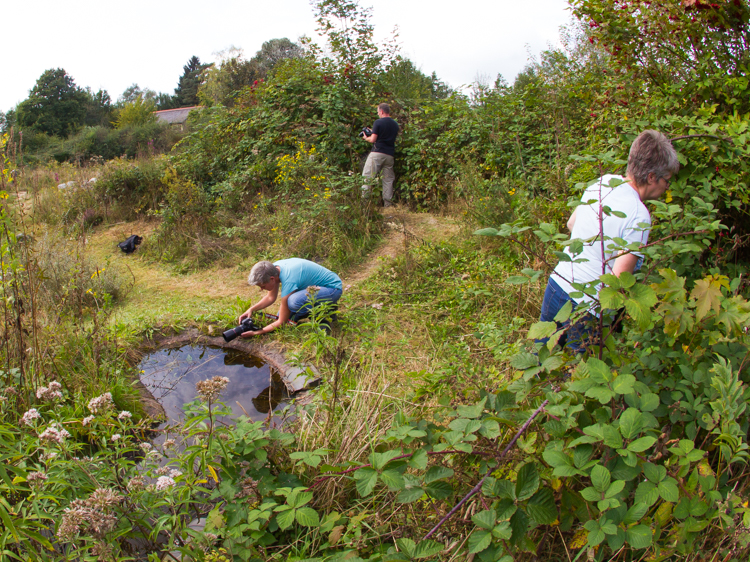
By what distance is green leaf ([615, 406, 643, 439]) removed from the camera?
1.25 metres

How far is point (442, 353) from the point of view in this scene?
3711 mm

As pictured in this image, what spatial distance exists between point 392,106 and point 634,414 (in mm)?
8476

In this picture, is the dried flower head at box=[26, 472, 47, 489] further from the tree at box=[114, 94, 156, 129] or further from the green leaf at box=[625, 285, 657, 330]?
the tree at box=[114, 94, 156, 129]

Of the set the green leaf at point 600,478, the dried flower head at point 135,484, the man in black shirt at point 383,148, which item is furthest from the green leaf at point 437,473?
the man in black shirt at point 383,148

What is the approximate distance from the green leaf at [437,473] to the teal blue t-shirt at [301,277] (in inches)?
125

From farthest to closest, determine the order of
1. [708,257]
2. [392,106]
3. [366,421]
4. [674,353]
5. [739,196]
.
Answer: [392,106]
[708,257]
[739,196]
[366,421]
[674,353]

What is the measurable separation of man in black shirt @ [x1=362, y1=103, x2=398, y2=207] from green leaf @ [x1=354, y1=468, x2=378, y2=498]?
627cm

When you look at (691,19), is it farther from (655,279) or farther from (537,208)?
(655,279)

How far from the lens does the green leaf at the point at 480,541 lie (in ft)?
4.14

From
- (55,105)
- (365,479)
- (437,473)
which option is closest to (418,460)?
(437,473)

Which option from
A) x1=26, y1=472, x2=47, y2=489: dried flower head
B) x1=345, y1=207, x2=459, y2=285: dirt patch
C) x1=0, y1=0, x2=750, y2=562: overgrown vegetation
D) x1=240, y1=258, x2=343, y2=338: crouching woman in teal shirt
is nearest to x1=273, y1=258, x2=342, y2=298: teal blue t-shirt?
x1=240, y1=258, x2=343, y2=338: crouching woman in teal shirt

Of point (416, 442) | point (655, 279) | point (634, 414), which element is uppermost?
point (655, 279)

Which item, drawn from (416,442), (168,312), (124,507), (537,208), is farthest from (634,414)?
(168,312)

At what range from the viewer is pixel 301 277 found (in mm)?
4520
